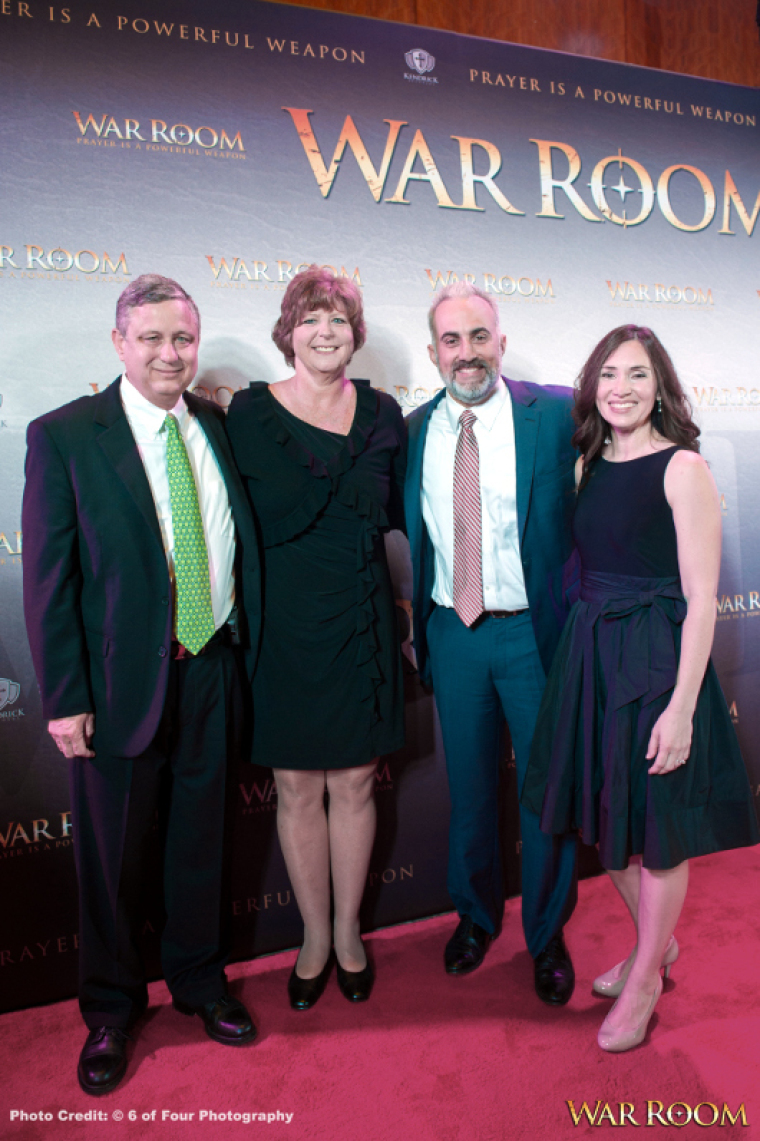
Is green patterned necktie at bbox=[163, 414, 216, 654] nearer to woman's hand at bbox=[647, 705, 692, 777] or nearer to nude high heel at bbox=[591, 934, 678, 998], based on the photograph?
woman's hand at bbox=[647, 705, 692, 777]

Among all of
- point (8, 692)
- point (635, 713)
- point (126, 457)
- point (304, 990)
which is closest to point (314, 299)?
point (126, 457)

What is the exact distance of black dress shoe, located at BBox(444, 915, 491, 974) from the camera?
235 centimetres

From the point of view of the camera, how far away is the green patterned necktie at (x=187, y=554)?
1.90m

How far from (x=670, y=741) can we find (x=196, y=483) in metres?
1.35

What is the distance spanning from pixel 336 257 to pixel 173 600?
1.35m

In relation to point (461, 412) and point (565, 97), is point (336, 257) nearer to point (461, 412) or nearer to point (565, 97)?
point (461, 412)

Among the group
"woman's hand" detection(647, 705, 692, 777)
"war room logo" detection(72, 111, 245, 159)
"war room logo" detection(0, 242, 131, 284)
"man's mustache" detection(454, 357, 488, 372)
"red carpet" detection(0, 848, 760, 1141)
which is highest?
"war room logo" detection(72, 111, 245, 159)

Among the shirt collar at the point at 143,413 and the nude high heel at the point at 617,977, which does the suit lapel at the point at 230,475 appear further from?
the nude high heel at the point at 617,977

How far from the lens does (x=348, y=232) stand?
254cm

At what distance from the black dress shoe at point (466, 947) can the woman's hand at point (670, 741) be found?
1.00 m

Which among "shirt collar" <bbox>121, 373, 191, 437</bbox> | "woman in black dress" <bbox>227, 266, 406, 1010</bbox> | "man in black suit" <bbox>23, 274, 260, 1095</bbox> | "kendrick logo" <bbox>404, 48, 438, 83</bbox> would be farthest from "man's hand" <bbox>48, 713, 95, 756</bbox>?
"kendrick logo" <bbox>404, 48, 438, 83</bbox>

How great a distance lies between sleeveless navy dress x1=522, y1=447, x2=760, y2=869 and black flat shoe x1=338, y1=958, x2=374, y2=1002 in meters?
0.78

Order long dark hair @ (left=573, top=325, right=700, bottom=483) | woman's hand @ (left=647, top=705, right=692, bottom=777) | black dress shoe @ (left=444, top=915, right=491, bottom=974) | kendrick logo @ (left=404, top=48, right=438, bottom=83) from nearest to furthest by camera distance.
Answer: woman's hand @ (left=647, top=705, right=692, bottom=777) → long dark hair @ (left=573, top=325, right=700, bottom=483) → black dress shoe @ (left=444, top=915, right=491, bottom=974) → kendrick logo @ (left=404, top=48, right=438, bottom=83)

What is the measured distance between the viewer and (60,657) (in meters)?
1.84
